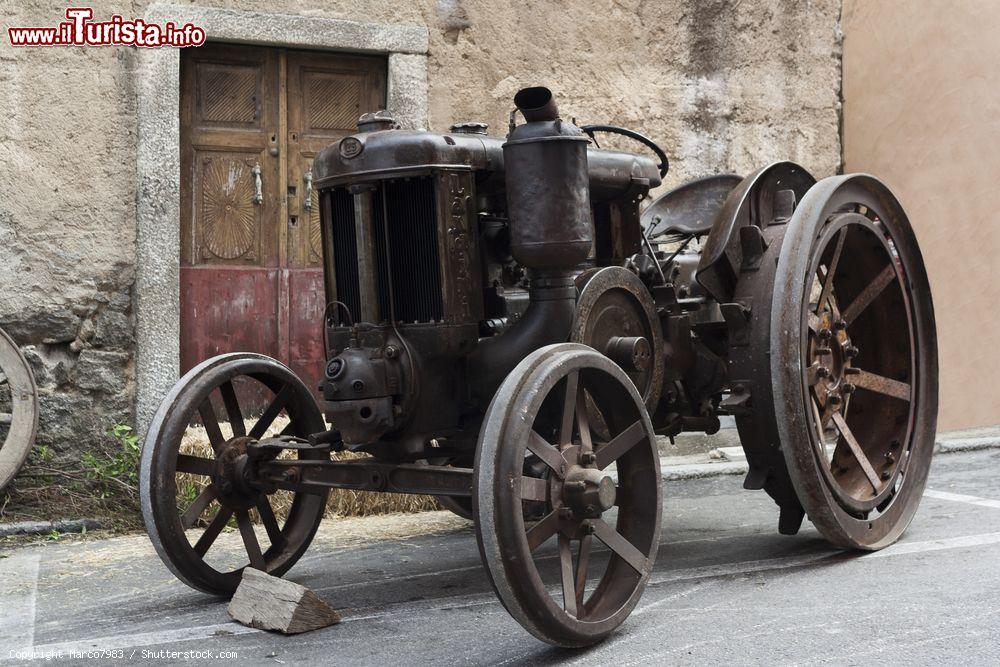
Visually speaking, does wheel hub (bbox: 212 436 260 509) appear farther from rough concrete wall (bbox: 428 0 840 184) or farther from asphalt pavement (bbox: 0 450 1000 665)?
rough concrete wall (bbox: 428 0 840 184)

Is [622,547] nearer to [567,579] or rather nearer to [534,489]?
[567,579]

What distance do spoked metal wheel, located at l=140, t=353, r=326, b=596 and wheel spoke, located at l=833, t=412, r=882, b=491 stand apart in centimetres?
198

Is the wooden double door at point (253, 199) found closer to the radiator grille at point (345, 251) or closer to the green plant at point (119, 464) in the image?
the green plant at point (119, 464)

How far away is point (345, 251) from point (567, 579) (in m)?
1.42

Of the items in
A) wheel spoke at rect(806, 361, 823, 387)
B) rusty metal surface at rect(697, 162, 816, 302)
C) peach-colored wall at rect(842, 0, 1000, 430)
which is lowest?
wheel spoke at rect(806, 361, 823, 387)

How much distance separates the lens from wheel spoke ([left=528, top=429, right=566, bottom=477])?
309 cm

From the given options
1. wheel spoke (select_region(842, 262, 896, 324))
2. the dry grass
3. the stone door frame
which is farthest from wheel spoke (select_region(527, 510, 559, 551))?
the stone door frame

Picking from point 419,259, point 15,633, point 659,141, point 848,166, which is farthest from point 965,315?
point 15,633

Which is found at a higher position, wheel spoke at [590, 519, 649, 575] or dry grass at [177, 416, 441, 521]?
dry grass at [177, 416, 441, 521]

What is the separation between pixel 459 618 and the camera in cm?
352

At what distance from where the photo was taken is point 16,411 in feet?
17.7

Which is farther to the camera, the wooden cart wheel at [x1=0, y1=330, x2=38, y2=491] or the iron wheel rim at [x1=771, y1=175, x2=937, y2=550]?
the wooden cart wheel at [x1=0, y1=330, x2=38, y2=491]

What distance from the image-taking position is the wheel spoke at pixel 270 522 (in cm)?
404

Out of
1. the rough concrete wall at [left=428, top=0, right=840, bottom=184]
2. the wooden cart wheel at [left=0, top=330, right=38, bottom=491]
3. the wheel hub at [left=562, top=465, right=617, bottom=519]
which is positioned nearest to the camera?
the wheel hub at [left=562, top=465, right=617, bottom=519]
